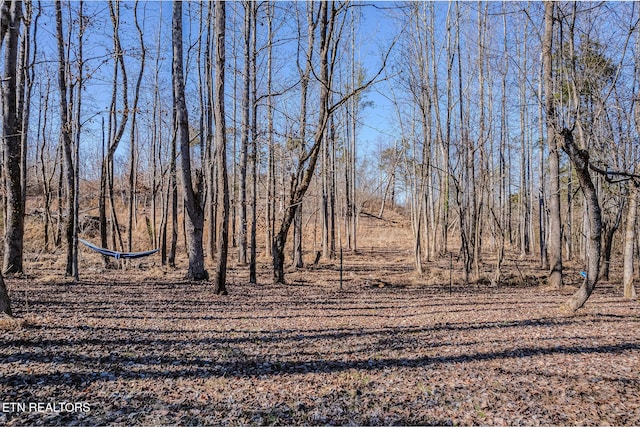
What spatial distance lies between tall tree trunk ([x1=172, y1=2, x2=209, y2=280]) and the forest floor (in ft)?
5.89

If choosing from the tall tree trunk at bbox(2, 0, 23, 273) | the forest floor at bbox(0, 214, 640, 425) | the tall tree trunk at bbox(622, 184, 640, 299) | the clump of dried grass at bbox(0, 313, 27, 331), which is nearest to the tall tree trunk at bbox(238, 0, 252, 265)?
the forest floor at bbox(0, 214, 640, 425)

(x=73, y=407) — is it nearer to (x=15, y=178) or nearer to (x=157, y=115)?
(x=15, y=178)

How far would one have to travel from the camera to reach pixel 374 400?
3.26 meters

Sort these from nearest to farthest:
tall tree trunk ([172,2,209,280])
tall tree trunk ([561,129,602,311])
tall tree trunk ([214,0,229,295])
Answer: tall tree trunk ([561,129,602,311]) → tall tree trunk ([214,0,229,295]) → tall tree trunk ([172,2,209,280])

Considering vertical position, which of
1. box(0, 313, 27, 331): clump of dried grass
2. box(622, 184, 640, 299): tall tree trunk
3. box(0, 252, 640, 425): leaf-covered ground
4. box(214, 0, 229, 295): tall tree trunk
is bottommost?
box(0, 252, 640, 425): leaf-covered ground

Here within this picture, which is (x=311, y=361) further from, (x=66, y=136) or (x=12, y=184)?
(x=66, y=136)

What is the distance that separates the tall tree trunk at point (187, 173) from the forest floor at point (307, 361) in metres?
1.79

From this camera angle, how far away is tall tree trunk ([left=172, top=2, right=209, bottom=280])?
8250 mm

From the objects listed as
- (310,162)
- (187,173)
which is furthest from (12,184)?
(310,162)

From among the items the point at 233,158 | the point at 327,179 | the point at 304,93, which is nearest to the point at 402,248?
the point at 327,179

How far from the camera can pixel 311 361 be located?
411cm

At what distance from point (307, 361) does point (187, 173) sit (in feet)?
19.1

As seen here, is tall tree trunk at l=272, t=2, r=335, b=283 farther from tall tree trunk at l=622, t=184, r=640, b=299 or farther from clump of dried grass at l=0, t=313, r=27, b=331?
tall tree trunk at l=622, t=184, r=640, b=299

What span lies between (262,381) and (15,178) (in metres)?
7.17
